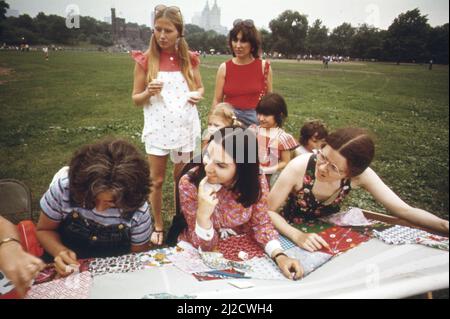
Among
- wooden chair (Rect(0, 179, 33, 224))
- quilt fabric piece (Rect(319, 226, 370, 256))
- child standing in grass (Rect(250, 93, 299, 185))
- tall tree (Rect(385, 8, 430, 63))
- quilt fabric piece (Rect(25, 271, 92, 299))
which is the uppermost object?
tall tree (Rect(385, 8, 430, 63))

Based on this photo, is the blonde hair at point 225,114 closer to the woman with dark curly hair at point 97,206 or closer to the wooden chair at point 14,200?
the woman with dark curly hair at point 97,206

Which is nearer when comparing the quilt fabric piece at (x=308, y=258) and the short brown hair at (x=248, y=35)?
the quilt fabric piece at (x=308, y=258)

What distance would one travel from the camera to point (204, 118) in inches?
336

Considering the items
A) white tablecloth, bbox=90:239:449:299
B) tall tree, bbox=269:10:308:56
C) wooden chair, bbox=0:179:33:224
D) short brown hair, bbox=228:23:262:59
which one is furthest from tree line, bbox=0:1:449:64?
wooden chair, bbox=0:179:33:224

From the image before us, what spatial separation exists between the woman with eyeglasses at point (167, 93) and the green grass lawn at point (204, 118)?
1.11 metres

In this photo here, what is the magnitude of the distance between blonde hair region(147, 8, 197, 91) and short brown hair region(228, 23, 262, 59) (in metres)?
0.49

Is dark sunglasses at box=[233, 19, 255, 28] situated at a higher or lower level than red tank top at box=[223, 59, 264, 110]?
higher

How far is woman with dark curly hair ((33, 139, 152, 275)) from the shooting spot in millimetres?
1694

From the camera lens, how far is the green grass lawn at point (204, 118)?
4.40 m

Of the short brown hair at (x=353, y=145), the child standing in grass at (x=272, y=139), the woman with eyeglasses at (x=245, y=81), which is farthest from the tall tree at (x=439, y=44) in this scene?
the woman with eyeglasses at (x=245, y=81)

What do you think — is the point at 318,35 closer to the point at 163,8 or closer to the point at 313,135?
the point at 313,135

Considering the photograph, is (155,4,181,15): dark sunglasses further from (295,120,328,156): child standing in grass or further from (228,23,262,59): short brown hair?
(295,120,328,156): child standing in grass

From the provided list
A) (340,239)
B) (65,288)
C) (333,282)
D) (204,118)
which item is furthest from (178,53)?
(204,118)
